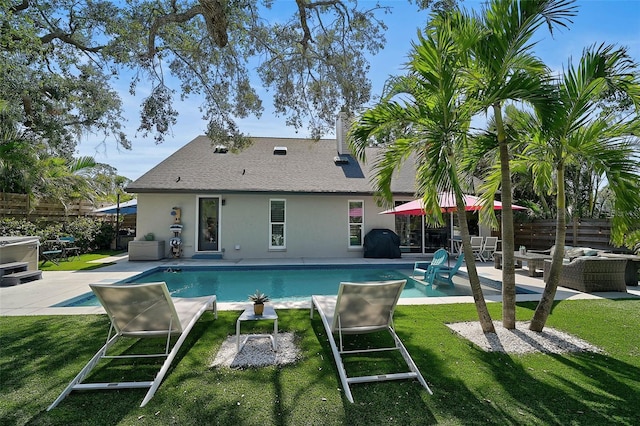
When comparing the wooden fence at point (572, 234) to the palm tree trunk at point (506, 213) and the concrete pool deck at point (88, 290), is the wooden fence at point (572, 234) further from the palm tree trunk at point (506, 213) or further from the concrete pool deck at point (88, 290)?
the palm tree trunk at point (506, 213)

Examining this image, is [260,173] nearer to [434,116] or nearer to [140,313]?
[434,116]

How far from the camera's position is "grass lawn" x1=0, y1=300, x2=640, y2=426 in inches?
124

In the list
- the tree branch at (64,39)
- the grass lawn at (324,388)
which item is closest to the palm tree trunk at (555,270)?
the grass lawn at (324,388)

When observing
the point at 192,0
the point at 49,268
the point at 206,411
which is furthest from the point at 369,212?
the point at 206,411

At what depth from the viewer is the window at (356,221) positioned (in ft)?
52.5

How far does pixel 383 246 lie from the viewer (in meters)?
15.2

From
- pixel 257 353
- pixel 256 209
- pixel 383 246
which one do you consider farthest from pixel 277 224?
pixel 257 353

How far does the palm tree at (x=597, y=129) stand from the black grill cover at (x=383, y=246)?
9865 mm

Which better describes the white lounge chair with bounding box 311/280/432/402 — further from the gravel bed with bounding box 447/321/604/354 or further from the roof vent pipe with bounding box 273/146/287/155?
the roof vent pipe with bounding box 273/146/287/155

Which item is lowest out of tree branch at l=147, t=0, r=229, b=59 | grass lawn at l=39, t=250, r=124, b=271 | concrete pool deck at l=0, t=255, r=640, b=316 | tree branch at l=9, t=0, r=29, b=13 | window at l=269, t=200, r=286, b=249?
concrete pool deck at l=0, t=255, r=640, b=316

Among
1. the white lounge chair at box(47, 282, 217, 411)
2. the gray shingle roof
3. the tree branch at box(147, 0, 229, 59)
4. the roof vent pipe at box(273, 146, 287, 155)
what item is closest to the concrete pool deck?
the white lounge chair at box(47, 282, 217, 411)

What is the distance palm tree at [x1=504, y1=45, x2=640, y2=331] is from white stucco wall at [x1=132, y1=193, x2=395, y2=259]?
10.8 meters

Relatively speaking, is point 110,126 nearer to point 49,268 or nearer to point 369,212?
point 49,268

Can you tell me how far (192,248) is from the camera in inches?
587
